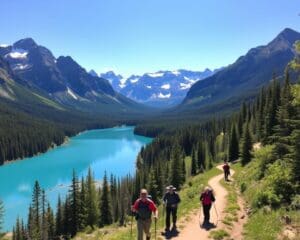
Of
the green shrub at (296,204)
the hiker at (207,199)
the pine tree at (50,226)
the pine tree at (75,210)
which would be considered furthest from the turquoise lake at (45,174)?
the green shrub at (296,204)

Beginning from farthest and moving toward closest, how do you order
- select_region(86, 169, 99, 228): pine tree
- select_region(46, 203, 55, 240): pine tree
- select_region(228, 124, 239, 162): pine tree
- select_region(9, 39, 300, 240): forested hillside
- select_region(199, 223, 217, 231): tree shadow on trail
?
select_region(228, 124, 239, 162): pine tree < select_region(86, 169, 99, 228): pine tree < select_region(46, 203, 55, 240): pine tree < select_region(9, 39, 300, 240): forested hillside < select_region(199, 223, 217, 231): tree shadow on trail

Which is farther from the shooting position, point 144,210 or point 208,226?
point 208,226

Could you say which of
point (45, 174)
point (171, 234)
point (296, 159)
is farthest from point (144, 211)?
point (45, 174)

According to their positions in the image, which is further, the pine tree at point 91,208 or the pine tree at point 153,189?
the pine tree at point 153,189

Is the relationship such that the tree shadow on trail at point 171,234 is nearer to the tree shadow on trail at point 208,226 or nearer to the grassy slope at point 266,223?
the tree shadow on trail at point 208,226

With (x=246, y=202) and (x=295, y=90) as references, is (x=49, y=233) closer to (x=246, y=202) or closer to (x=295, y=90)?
(x=246, y=202)

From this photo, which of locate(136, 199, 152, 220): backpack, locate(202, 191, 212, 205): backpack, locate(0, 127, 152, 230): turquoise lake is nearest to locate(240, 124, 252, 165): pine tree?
locate(202, 191, 212, 205): backpack

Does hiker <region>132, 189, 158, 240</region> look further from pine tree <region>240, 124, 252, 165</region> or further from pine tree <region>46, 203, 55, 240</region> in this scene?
pine tree <region>46, 203, 55, 240</region>

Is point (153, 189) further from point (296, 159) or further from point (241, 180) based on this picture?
point (296, 159)

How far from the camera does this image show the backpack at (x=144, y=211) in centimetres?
2038

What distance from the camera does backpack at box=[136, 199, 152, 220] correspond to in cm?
2038

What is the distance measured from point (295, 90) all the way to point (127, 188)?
8270 centimetres

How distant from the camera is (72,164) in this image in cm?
17688

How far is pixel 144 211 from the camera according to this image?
20.4 metres
